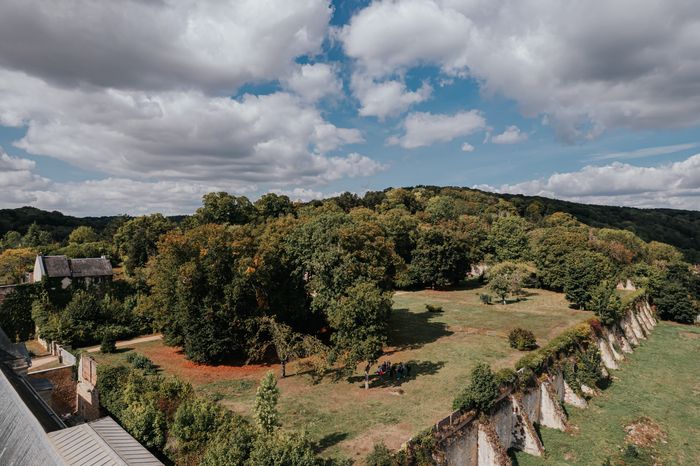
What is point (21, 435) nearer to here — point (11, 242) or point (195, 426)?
point (195, 426)

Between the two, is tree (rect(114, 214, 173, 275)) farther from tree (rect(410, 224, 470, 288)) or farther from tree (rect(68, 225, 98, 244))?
tree (rect(410, 224, 470, 288))

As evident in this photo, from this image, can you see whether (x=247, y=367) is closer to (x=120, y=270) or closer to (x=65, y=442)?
(x=65, y=442)

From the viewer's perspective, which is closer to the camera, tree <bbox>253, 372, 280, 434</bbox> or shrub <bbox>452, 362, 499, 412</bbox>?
tree <bbox>253, 372, 280, 434</bbox>

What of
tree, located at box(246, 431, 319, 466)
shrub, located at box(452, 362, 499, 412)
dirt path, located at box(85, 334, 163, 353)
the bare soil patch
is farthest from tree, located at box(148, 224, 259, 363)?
the bare soil patch

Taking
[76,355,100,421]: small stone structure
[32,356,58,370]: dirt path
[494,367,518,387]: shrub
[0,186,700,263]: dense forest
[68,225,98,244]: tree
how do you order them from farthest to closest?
1. [0,186,700,263]: dense forest
2. [68,225,98,244]: tree
3. [32,356,58,370]: dirt path
4. [76,355,100,421]: small stone structure
5. [494,367,518,387]: shrub

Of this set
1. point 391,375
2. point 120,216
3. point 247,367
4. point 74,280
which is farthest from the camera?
point 120,216

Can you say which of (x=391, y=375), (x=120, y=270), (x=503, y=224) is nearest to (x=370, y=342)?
(x=391, y=375)

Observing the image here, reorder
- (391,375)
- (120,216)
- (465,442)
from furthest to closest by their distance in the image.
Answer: (120,216) → (391,375) → (465,442)

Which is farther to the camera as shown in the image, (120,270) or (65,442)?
(120,270)
